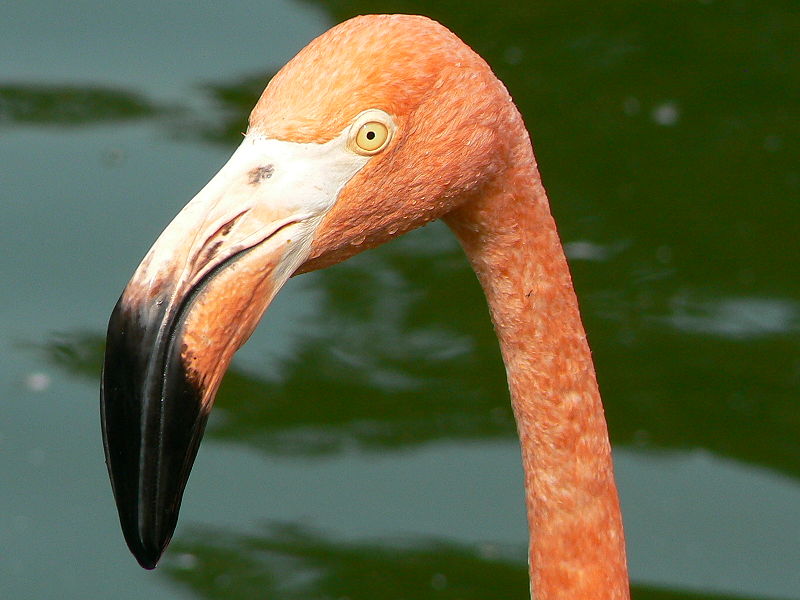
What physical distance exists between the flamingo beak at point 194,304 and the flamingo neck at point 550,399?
37 cm

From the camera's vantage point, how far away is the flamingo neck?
196 centimetres

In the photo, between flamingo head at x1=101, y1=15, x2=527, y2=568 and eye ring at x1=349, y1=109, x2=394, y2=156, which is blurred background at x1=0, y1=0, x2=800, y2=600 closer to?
flamingo head at x1=101, y1=15, x2=527, y2=568

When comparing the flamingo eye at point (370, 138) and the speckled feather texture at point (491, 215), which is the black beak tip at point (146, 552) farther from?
the flamingo eye at point (370, 138)

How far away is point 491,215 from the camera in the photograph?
75.4 inches

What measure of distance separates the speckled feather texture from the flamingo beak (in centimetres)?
5

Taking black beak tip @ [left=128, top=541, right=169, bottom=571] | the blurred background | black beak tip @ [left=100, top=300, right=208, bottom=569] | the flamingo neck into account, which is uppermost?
the blurred background

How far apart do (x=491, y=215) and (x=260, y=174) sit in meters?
0.44

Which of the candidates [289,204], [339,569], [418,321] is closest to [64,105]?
[418,321]

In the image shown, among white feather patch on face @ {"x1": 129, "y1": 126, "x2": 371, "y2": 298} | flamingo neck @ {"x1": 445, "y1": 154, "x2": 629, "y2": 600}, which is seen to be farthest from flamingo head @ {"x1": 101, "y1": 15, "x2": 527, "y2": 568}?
flamingo neck @ {"x1": 445, "y1": 154, "x2": 629, "y2": 600}

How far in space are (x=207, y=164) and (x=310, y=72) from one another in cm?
302

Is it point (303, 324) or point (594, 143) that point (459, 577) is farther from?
point (594, 143)

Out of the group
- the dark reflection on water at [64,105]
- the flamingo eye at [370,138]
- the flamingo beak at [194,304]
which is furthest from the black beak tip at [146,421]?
the dark reflection on water at [64,105]

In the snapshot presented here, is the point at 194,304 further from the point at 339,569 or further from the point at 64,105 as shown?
the point at 64,105

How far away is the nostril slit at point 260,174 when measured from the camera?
1.66 meters
